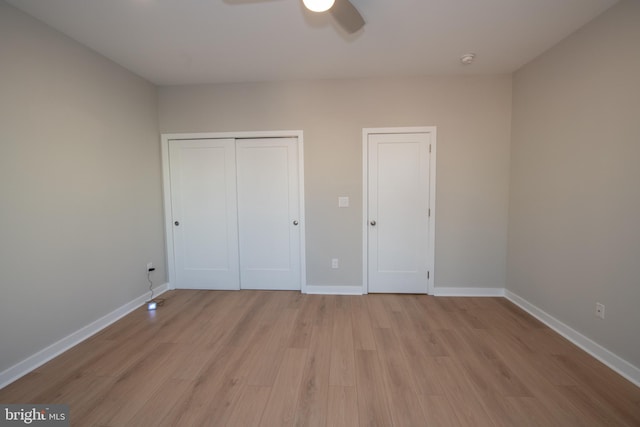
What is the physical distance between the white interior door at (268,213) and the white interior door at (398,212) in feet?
3.15

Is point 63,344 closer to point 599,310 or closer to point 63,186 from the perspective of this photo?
point 63,186

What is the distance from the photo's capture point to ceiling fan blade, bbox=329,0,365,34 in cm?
150

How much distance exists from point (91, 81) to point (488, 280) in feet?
15.5

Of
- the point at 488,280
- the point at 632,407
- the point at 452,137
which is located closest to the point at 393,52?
the point at 452,137

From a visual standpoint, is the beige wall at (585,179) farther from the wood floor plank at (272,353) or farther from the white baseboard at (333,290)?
the wood floor plank at (272,353)

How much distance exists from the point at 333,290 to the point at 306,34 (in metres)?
2.74

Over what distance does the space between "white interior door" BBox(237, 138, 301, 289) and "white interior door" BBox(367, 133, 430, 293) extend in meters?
0.96

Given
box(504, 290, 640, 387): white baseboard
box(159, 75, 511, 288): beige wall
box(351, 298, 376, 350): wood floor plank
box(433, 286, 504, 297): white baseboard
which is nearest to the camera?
box(504, 290, 640, 387): white baseboard

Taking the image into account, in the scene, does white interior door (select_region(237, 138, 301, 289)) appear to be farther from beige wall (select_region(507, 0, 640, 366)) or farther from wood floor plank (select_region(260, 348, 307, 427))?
beige wall (select_region(507, 0, 640, 366))

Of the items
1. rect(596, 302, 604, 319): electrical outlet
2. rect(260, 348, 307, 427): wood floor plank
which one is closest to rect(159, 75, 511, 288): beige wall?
rect(596, 302, 604, 319): electrical outlet

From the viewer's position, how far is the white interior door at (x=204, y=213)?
3.13 metres

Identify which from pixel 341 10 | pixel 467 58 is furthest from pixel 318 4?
pixel 467 58

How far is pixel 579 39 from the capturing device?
2.01 meters

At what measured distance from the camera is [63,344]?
204cm
